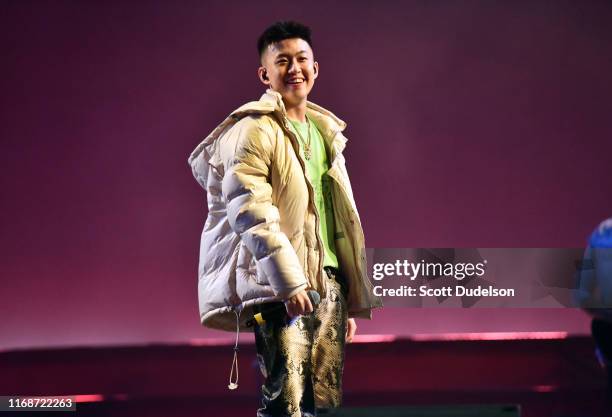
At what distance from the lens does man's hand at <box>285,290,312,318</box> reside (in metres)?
1.77

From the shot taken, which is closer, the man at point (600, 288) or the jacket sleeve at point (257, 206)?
→ the jacket sleeve at point (257, 206)

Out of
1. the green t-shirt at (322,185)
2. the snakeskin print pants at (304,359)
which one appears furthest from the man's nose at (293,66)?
the snakeskin print pants at (304,359)

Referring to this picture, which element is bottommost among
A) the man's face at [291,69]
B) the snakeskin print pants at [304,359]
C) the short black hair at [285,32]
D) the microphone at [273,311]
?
the snakeskin print pants at [304,359]

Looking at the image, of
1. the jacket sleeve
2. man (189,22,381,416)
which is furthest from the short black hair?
the jacket sleeve

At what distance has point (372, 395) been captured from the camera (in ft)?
10.9

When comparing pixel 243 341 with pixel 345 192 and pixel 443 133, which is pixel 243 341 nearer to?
pixel 443 133

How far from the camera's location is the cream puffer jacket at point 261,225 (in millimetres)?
1801

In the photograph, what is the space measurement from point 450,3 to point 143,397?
1965 mm

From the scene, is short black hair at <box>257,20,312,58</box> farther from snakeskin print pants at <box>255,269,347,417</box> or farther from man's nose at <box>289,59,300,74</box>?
snakeskin print pants at <box>255,269,347,417</box>

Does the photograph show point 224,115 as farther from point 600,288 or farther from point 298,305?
point 298,305

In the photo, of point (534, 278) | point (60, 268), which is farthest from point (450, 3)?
point (60, 268)

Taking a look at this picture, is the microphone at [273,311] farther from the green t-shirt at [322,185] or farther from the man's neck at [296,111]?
the man's neck at [296,111]

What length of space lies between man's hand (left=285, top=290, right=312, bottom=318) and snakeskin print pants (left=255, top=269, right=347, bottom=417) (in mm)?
70

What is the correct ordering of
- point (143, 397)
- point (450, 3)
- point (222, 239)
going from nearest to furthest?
point (222, 239)
point (143, 397)
point (450, 3)
